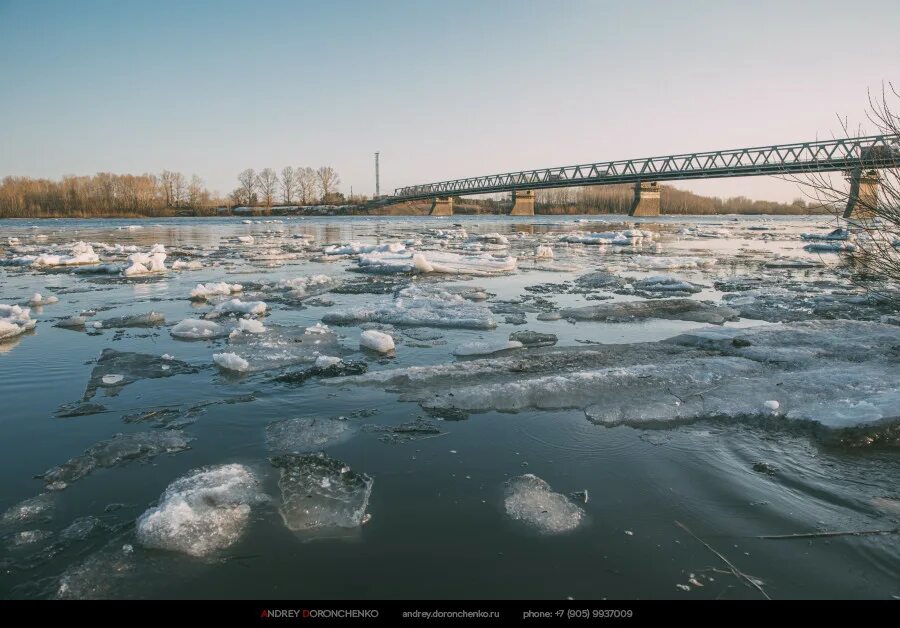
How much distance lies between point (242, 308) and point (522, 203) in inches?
2441

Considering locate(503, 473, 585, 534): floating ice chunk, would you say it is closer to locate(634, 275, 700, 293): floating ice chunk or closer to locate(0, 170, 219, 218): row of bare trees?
locate(634, 275, 700, 293): floating ice chunk

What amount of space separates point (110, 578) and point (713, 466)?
2800mm

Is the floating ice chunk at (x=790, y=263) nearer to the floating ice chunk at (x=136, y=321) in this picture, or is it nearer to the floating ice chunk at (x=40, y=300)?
the floating ice chunk at (x=136, y=321)

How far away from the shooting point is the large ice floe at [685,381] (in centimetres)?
341

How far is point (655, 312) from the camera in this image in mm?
A: 6660

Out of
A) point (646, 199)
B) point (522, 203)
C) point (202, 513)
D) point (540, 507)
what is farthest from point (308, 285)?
point (522, 203)

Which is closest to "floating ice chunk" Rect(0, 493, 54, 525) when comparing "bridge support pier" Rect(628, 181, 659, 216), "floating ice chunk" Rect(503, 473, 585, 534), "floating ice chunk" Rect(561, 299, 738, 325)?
"floating ice chunk" Rect(503, 473, 585, 534)

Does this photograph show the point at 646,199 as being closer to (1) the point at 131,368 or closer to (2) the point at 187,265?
(2) the point at 187,265

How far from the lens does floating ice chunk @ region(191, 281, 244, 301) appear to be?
7.62m

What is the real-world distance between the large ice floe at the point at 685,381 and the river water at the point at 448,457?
2 centimetres

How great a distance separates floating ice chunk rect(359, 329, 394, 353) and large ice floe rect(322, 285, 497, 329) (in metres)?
1.13

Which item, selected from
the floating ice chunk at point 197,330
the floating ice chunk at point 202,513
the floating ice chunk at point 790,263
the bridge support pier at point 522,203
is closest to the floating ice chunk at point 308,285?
the floating ice chunk at point 197,330

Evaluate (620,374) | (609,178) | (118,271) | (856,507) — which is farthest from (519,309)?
(609,178)

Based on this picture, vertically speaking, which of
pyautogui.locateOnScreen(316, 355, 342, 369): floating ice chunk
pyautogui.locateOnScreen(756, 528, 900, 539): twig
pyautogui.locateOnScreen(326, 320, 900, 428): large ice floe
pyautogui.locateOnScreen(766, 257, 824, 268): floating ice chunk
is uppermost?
pyautogui.locateOnScreen(766, 257, 824, 268): floating ice chunk
